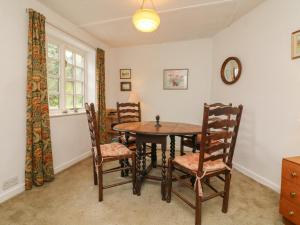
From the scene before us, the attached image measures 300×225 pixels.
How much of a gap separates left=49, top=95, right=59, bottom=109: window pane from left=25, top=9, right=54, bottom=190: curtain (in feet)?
1.74

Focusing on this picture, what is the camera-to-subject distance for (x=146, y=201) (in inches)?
75.5

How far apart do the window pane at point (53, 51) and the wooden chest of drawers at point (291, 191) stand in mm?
3171

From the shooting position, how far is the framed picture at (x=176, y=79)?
12.6ft

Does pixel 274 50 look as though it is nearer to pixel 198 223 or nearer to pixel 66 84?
pixel 198 223

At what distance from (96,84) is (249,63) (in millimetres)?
→ 2646

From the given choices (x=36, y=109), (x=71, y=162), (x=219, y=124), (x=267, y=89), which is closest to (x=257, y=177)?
(x=267, y=89)

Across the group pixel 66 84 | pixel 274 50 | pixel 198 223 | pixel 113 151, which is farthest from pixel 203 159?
pixel 66 84

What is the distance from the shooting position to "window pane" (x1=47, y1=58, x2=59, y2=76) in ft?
8.79

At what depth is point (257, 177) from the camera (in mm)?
2418

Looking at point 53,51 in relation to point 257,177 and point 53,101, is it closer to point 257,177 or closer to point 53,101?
point 53,101

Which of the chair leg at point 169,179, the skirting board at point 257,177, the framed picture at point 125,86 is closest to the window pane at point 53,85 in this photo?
the framed picture at point 125,86

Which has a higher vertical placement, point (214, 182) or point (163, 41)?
point (163, 41)

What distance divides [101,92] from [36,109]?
1527mm

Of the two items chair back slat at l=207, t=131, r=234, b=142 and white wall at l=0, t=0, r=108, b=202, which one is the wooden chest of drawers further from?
white wall at l=0, t=0, r=108, b=202
